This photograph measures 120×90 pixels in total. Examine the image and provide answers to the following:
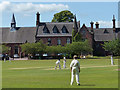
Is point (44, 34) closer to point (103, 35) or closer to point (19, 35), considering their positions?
point (19, 35)

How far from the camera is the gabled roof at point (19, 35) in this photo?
92.0m

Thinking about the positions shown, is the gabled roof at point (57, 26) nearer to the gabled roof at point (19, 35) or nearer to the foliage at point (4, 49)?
the gabled roof at point (19, 35)

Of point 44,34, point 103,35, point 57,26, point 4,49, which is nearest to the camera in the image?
point 4,49

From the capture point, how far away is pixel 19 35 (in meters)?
93.4

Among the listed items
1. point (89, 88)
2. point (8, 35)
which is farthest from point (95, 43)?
point (89, 88)

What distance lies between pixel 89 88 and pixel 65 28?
7437 cm

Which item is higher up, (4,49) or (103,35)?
(103,35)

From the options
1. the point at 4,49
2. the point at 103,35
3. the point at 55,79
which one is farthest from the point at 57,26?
the point at 55,79

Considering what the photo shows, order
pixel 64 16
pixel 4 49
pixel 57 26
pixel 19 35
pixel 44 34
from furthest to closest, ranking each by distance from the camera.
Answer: pixel 64 16, pixel 19 35, pixel 57 26, pixel 44 34, pixel 4 49

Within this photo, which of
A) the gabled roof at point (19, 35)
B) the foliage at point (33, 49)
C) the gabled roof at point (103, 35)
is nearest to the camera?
the foliage at point (33, 49)

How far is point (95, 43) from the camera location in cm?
9850

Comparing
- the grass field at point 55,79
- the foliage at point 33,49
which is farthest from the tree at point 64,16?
the grass field at point 55,79

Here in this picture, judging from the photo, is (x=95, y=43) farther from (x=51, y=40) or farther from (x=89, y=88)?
(x=89, y=88)

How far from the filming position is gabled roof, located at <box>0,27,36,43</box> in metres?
92.0
